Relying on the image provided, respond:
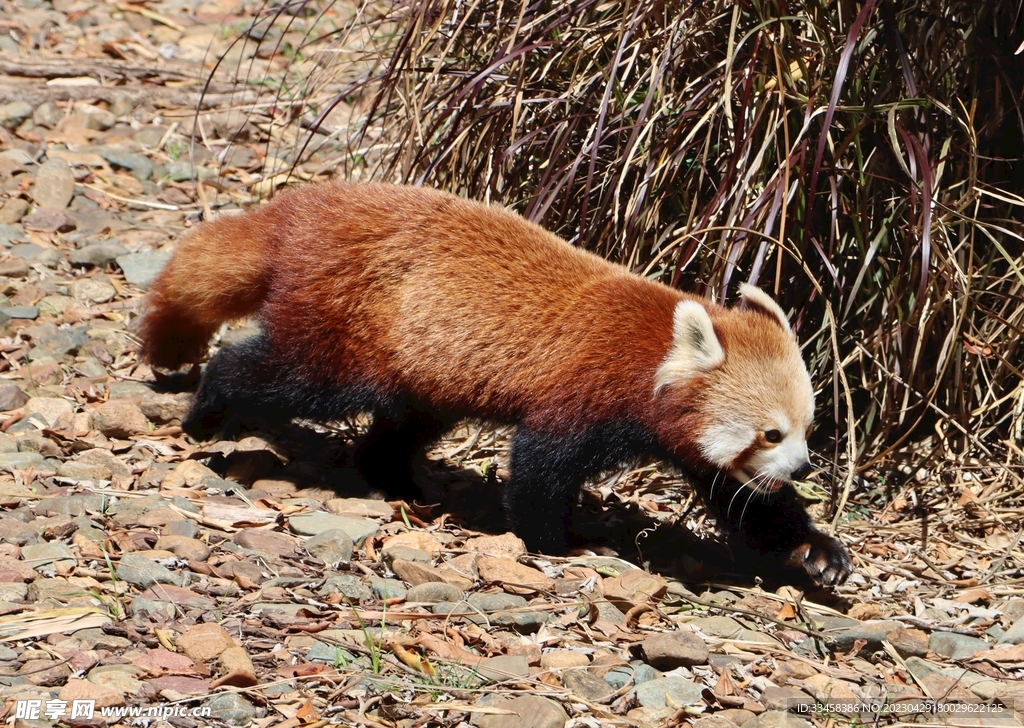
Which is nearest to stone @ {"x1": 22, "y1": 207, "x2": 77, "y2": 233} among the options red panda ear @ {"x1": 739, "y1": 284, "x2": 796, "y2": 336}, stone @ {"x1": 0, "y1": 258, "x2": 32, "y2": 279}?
stone @ {"x1": 0, "y1": 258, "x2": 32, "y2": 279}

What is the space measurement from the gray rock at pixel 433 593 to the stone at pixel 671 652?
68 centimetres

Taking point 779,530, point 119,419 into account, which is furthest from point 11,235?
point 779,530

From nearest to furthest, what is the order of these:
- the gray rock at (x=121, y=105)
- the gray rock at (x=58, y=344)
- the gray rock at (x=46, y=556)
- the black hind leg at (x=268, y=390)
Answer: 1. the gray rock at (x=46, y=556)
2. the black hind leg at (x=268, y=390)
3. the gray rock at (x=58, y=344)
4. the gray rock at (x=121, y=105)

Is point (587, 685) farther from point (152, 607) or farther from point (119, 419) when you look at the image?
point (119, 419)

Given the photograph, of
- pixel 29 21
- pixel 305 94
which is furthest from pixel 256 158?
pixel 29 21

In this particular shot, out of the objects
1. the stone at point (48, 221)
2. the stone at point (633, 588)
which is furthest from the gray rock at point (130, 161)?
the stone at point (633, 588)

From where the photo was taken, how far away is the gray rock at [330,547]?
158 inches

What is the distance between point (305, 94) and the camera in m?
6.63

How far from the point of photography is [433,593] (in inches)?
150

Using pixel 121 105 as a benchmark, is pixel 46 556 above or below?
below

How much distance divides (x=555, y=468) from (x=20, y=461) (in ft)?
7.00

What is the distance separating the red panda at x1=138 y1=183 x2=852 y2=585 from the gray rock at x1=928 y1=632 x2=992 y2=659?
49cm

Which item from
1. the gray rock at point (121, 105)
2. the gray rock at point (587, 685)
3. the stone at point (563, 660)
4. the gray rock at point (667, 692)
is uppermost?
the gray rock at point (121, 105)

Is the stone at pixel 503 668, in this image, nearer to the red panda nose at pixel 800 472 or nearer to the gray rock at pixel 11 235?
the red panda nose at pixel 800 472
